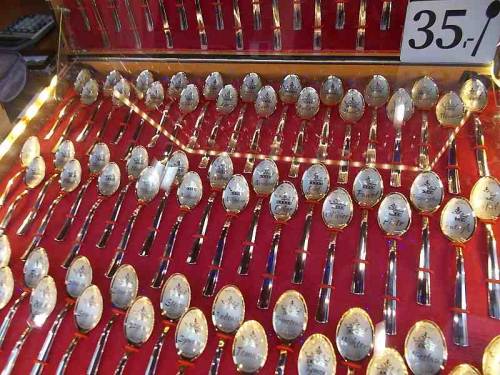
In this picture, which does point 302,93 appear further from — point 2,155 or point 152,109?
point 2,155

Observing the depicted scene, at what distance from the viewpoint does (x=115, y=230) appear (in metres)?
0.95

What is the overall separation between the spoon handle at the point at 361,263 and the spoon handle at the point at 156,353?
32cm

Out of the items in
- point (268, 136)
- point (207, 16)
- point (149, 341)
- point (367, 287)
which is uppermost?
point (207, 16)

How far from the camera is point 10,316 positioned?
2.89 ft

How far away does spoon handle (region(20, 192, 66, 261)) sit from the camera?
3.14ft

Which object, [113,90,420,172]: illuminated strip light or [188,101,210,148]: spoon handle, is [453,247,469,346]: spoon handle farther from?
[188,101,210,148]: spoon handle

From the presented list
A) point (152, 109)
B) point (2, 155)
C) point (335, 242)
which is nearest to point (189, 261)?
point (335, 242)

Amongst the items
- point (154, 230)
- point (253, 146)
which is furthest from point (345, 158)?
point (154, 230)

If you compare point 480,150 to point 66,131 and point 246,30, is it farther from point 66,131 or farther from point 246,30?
point 66,131

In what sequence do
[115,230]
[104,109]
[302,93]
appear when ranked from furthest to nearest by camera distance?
[104,109]
[302,93]
[115,230]

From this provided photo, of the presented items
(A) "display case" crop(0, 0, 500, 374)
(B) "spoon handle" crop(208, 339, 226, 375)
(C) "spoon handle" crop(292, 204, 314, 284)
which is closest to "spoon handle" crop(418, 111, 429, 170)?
(A) "display case" crop(0, 0, 500, 374)

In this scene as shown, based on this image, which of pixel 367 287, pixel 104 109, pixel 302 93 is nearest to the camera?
pixel 367 287

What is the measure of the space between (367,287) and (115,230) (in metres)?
0.49

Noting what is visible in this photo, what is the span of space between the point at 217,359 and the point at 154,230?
0.29 metres
